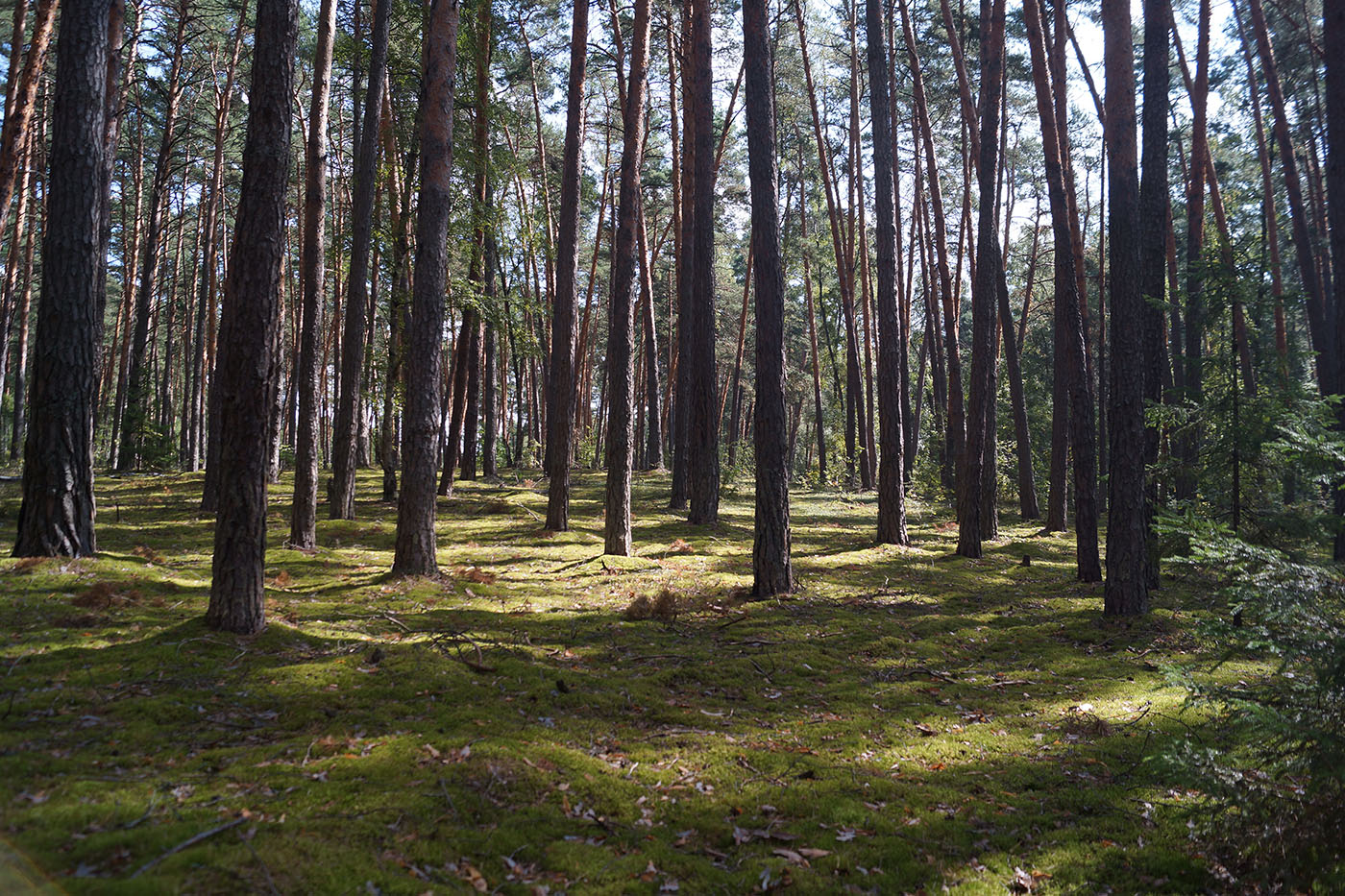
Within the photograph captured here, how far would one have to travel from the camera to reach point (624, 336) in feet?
40.2

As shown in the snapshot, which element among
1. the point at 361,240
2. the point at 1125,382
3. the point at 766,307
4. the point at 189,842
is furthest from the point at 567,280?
the point at 189,842

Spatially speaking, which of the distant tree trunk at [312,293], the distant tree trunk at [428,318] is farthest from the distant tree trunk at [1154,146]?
the distant tree trunk at [312,293]

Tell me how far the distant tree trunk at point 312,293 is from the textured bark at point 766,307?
6.36 m

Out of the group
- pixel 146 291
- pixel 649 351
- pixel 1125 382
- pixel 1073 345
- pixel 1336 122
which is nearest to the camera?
pixel 1125 382

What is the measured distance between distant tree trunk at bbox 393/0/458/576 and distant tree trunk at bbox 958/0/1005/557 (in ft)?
29.7

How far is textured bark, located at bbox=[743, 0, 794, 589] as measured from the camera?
354 inches

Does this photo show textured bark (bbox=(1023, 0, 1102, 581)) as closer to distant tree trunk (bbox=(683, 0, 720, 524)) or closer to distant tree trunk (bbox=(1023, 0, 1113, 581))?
distant tree trunk (bbox=(1023, 0, 1113, 581))

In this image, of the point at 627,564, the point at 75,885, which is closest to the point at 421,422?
the point at 627,564

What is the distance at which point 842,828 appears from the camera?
394 cm

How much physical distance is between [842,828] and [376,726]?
2874mm

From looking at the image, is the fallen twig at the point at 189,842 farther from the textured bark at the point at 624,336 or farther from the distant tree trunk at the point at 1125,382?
the distant tree trunk at the point at 1125,382

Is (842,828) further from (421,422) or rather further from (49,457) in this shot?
(49,457)

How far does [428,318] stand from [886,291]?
8261 mm

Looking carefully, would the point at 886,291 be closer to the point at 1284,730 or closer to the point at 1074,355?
the point at 1074,355
